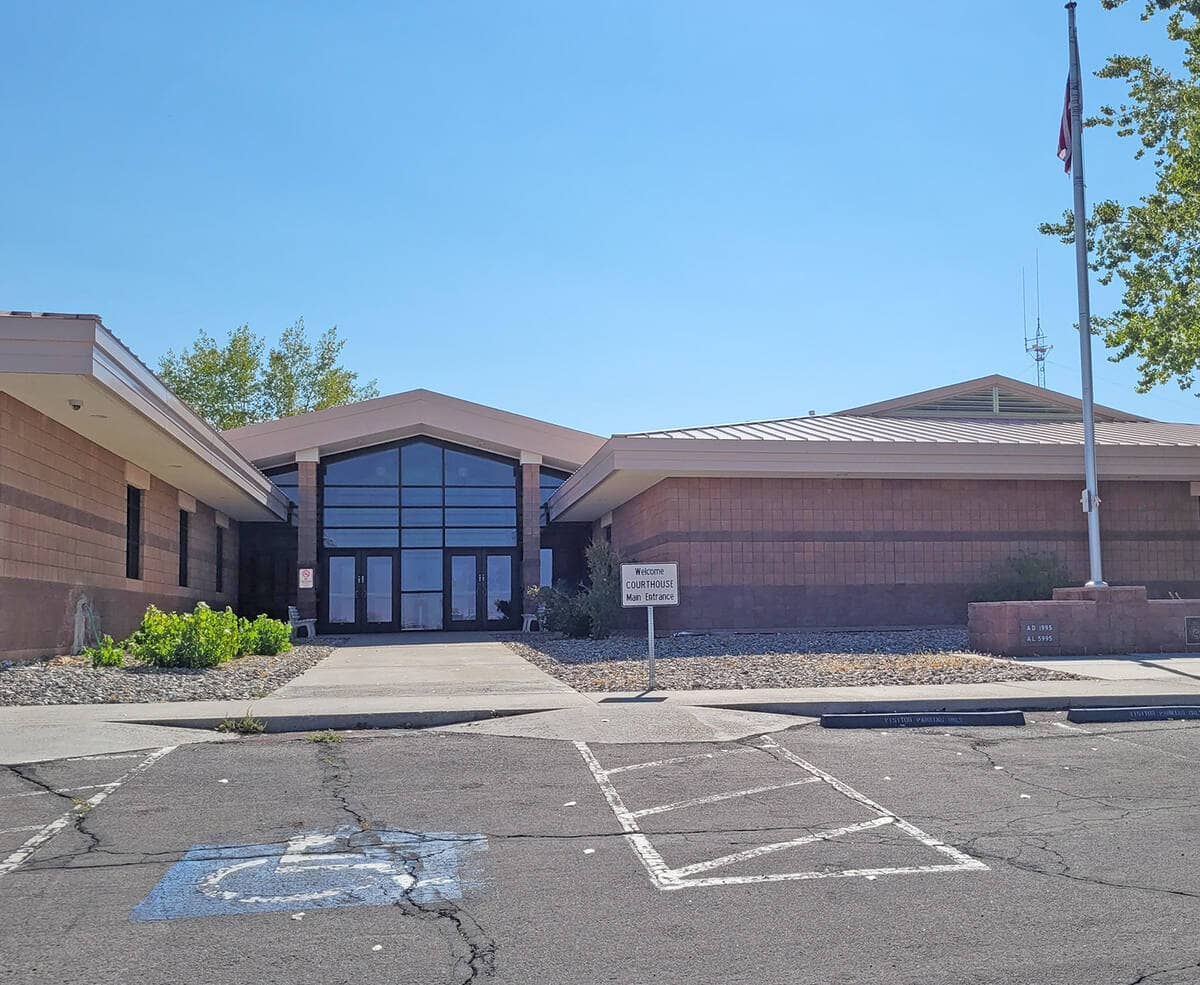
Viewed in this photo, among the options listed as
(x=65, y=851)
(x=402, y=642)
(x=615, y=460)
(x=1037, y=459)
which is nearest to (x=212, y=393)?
(x=402, y=642)

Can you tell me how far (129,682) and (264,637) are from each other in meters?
7.38

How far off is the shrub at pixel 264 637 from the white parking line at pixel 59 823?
39.1 feet

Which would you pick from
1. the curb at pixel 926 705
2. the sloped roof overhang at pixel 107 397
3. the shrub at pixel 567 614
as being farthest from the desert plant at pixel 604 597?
the curb at pixel 926 705

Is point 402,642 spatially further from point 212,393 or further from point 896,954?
point 212,393

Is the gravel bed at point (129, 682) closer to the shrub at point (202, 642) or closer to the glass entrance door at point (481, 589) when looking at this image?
the shrub at point (202, 642)

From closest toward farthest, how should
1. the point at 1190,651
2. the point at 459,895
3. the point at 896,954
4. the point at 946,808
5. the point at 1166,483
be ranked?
the point at 896,954 → the point at 459,895 → the point at 946,808 → the point at 1190,651 → the point at 1166,483

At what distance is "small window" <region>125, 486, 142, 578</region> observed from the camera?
75.3ft

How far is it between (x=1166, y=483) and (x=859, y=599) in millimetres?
7139

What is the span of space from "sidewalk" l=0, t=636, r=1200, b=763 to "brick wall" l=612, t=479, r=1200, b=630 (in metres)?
7.14

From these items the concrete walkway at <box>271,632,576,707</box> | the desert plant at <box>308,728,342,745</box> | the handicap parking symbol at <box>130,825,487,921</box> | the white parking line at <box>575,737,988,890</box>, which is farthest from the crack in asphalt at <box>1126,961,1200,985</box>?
the concrete walkway at <box>271,632,576,707</box>

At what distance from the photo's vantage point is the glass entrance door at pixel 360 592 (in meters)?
31.6

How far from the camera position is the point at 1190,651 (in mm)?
18000

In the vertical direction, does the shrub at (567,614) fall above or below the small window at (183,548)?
below

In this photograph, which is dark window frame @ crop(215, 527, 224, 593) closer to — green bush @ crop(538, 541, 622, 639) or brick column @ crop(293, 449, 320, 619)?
brick column @ crop(293, 449, 320, 619)
